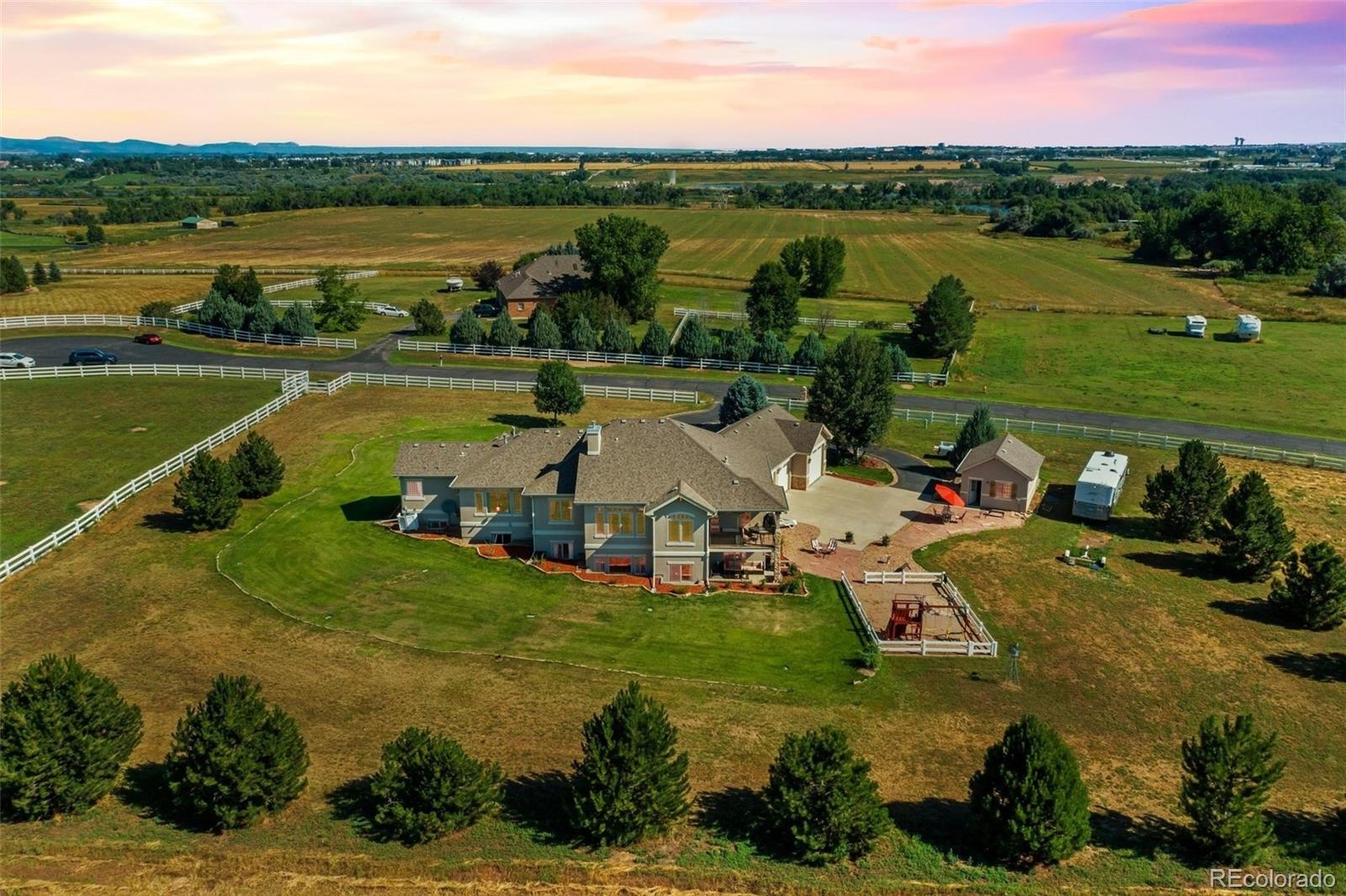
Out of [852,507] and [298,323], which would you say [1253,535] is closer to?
[852,507]

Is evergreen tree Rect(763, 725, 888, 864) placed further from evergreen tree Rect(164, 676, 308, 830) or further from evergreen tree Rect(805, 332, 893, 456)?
evergreen tree Rect(805, 332, 893, 456)

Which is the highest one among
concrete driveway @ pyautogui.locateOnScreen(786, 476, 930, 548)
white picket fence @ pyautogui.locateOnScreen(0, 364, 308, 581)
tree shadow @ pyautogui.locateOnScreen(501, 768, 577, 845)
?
white picket fence @ pyautogui.locateOnScreen(0, 364, 308, 581)

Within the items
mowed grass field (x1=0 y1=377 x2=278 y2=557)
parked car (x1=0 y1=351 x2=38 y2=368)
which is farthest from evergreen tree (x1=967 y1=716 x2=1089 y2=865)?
parked car (x1=0 y1=351 x2=38 y2=368)

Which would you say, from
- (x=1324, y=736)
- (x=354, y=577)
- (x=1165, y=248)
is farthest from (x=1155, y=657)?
(x=1165, y=248)

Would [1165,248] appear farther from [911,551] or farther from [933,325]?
[911,551]

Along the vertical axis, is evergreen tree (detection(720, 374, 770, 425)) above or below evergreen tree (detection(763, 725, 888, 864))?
above

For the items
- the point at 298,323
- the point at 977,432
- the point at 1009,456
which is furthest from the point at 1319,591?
the point at 298,323

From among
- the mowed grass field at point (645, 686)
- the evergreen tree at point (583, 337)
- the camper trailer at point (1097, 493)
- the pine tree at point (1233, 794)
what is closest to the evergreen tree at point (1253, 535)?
the mowed grass field at point (645, 686)
